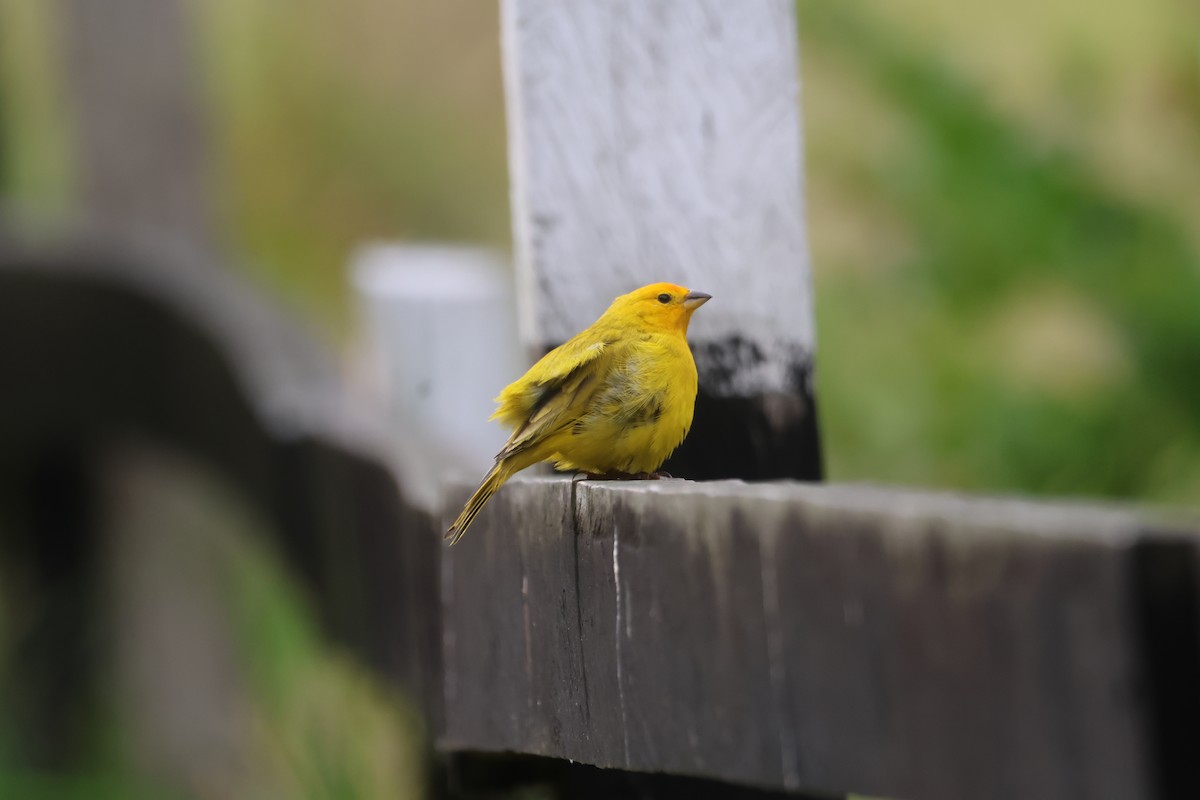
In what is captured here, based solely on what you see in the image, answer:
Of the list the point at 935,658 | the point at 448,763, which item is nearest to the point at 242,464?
the point at 448,763

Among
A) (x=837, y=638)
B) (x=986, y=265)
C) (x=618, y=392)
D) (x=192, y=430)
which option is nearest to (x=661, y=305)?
(x=618, y=392)

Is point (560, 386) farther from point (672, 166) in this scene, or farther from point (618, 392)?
point (672, 166)

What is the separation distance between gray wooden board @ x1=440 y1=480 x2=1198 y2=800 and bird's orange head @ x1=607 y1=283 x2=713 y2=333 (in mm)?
430

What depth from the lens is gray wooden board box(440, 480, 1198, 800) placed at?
965 mm

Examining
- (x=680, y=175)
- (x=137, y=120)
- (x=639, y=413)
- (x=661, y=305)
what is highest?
(x=137, y=120)

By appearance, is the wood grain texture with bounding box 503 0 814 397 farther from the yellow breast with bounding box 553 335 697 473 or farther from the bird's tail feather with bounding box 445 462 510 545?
the bird's tail feather with bounding box 445 462 510 545

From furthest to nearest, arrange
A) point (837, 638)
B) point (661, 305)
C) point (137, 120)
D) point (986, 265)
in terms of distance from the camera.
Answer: point (986, 265) < point (137, 120) < point (661, 305) < point (837, 638)

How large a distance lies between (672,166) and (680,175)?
2 centimetres

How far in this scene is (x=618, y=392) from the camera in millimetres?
2109

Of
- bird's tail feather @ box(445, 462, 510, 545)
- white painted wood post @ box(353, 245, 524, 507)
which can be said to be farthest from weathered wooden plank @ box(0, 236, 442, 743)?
bird's tail feather @ box(445, 462, 510, 545)

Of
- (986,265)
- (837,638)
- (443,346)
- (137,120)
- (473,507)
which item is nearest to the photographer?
(837,638)

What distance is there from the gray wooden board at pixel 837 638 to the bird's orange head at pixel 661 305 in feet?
1.41

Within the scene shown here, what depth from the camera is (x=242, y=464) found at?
4215 millimetres

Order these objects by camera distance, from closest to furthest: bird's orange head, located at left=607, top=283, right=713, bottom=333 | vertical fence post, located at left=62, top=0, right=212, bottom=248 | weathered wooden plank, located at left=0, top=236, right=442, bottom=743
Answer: bird's orange head, located at left=607, top=283, right=713, bottom=333
weathered wooden plank, located at left=0, top=236, right=442, bottom=743
vertical fence post, located at left=62, top=0, right=212, bottom=248
